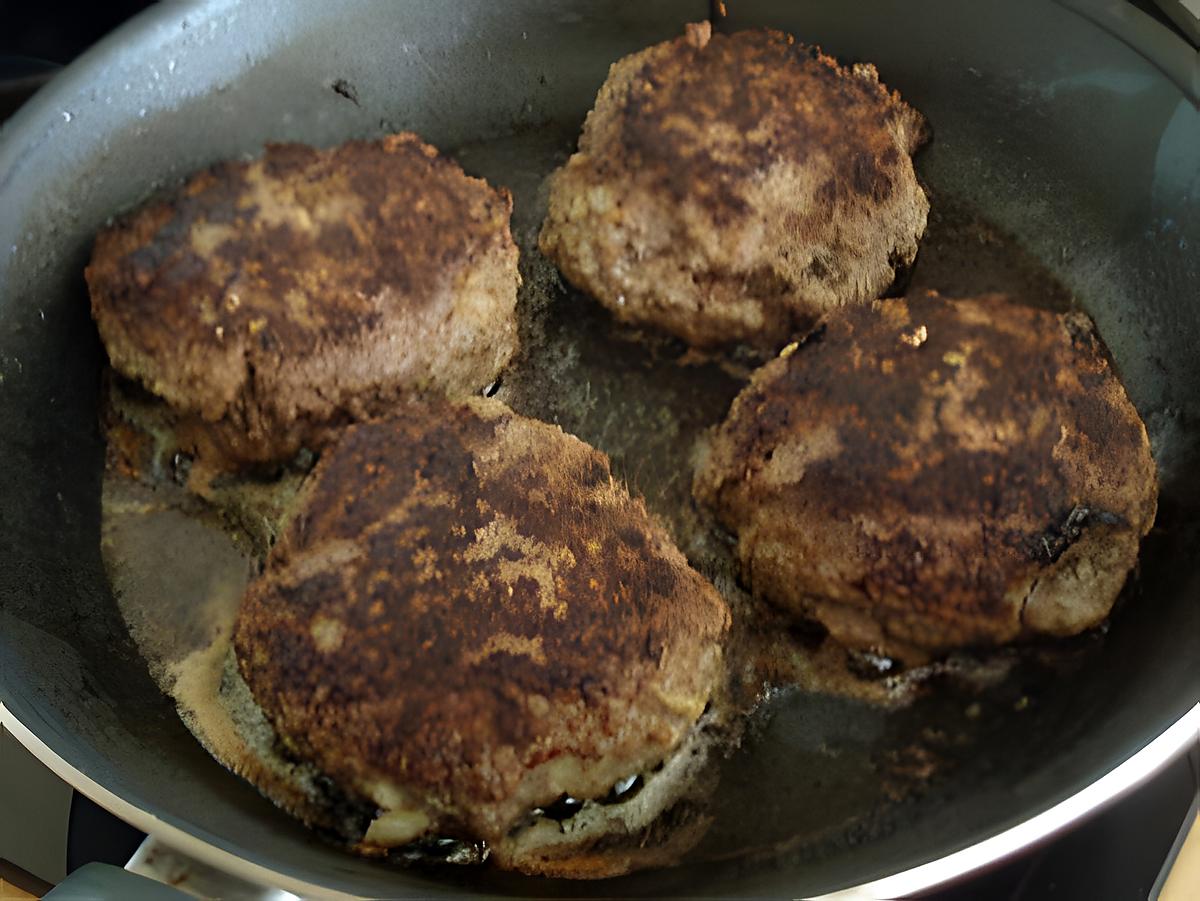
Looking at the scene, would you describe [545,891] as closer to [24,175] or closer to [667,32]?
[24,175]

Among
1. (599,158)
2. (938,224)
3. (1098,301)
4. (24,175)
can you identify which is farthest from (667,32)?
(24,175)

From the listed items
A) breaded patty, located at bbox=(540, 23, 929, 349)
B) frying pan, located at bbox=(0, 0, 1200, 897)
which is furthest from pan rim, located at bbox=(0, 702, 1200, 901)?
breaded patty, located at bbox=(540, 23, 929, 349)

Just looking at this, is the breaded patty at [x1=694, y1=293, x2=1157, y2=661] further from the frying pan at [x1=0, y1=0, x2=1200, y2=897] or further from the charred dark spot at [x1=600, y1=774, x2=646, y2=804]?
the charred dark spot at [x1=600, y1=774, x2=646, y2=804]

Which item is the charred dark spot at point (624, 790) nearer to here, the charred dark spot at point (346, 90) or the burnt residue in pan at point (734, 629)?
the burnt residue in pan at point (734, 629)

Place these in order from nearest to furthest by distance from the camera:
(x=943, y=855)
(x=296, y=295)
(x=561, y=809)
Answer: (x=943, y=855), (x=561, y=809), (x=296, y=295)

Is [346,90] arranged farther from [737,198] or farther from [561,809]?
[561,809]

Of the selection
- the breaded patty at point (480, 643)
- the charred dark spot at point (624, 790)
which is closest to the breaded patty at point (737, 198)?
the breaded patty at point (480, 643)

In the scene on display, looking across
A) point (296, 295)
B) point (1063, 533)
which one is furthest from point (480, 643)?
point (1063, 533)
